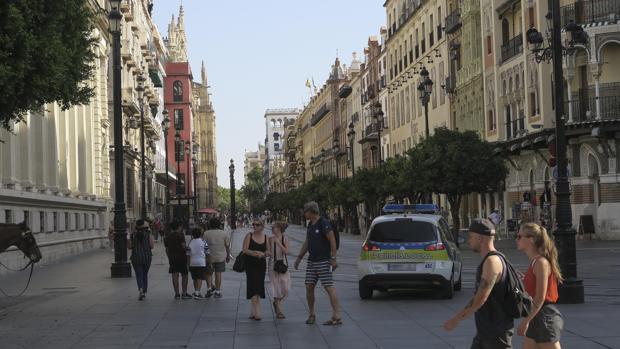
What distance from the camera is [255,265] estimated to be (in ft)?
56.7

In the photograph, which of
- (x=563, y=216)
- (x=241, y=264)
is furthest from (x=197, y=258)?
(x=563, y=216)

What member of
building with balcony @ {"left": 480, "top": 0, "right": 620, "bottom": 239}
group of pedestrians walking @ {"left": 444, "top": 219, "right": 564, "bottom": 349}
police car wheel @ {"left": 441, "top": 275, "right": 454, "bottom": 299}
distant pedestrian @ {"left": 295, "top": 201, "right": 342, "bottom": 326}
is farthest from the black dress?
building with balcony @ {"left": 480, "top": 0, "right": 620, "bottom": 239}

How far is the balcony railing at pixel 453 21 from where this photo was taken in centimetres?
6462

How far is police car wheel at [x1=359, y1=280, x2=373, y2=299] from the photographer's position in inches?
798

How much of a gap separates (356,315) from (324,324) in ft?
5.22

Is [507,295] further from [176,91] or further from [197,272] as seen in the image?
[176,91]

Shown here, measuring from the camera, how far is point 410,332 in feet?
48.0

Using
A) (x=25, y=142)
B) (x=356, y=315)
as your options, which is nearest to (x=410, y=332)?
(x=356, y=315)

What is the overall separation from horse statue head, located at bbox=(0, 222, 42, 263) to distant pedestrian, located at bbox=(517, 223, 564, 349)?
566 inches

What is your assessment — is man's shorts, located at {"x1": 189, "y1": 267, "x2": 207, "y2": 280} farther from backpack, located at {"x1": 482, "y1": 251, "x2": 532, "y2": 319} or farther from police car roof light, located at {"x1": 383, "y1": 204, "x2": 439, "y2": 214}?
backpack, located at {"x1": 482, "y1": 251, "x2": 532, "y2": 319}

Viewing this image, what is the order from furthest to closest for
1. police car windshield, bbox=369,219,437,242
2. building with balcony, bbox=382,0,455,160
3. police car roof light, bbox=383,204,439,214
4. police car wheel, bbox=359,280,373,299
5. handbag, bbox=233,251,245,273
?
building with balcony, bbox=382,0,455,160, police car roof light, bbox=383,204,439,214, police car wheel, bbox=359,280,373,299, police car windshield, bbox=369,219,437,242, handbag, bbox=233,251,245,273

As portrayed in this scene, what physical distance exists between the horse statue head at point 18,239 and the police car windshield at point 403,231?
665 cm

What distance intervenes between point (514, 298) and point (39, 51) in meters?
12.5

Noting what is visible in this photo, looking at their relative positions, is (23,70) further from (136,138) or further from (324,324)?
(136,138)
